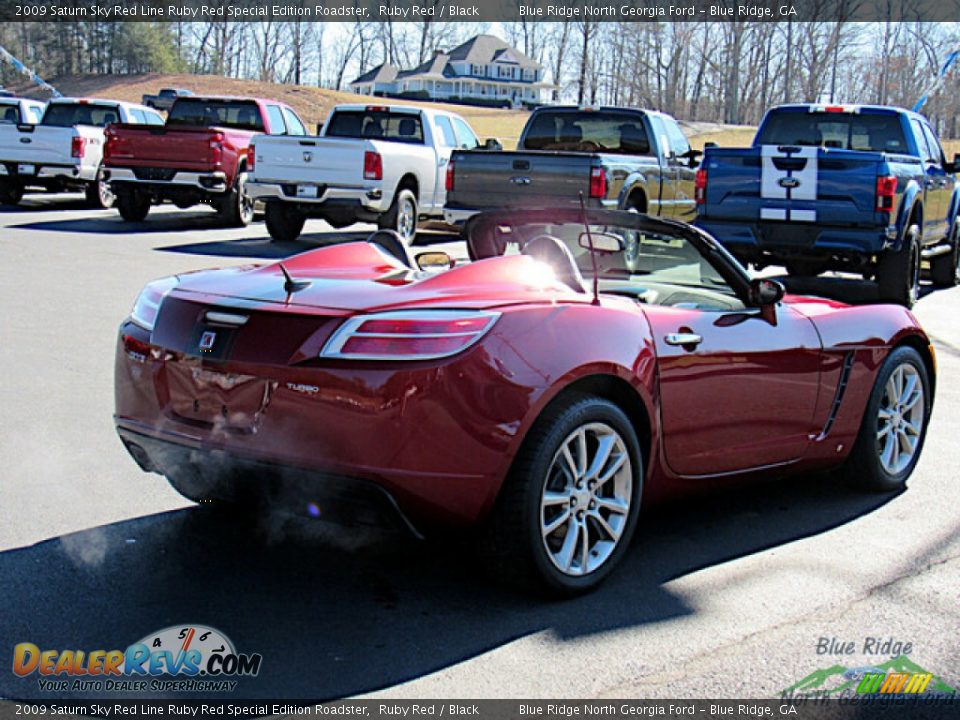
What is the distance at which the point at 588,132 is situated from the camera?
54.2 ft

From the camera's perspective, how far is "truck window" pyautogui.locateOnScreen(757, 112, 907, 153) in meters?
14.1

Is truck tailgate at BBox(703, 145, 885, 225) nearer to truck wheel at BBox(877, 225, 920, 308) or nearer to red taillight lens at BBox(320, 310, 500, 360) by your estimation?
truck wheel at BBox(877, 225, 920, 308)

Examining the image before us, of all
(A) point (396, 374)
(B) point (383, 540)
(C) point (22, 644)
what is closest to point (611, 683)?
(A) point (396, 374)

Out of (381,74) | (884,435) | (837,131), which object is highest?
(381,74)

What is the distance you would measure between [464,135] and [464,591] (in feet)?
54.5

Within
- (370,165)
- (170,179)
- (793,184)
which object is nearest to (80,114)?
(170,179)

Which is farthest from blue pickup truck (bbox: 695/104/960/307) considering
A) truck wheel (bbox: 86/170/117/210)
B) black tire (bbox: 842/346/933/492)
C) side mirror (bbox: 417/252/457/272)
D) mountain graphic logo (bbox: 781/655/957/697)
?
truck wheel (bbox: 86/170/117/210)

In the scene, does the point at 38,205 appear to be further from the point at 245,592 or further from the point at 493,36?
the point at 493,36

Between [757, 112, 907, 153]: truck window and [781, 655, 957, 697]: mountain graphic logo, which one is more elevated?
[757, 112, 907, 153]: truck window

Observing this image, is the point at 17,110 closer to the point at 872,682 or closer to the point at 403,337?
the point at 403,337

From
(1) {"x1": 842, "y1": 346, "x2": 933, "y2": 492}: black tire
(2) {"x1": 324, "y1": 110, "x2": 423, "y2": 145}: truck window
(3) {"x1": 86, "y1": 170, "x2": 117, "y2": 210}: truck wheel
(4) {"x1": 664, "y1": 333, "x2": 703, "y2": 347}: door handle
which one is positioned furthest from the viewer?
(3) {"x1": 86, "y1": 170, "x2": 117, "y2": 210}: truck wheel

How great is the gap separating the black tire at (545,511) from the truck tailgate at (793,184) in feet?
28.2

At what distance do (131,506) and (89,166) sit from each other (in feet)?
57.9

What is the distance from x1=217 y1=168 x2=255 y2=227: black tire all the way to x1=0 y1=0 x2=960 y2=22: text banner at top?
58.2 m
